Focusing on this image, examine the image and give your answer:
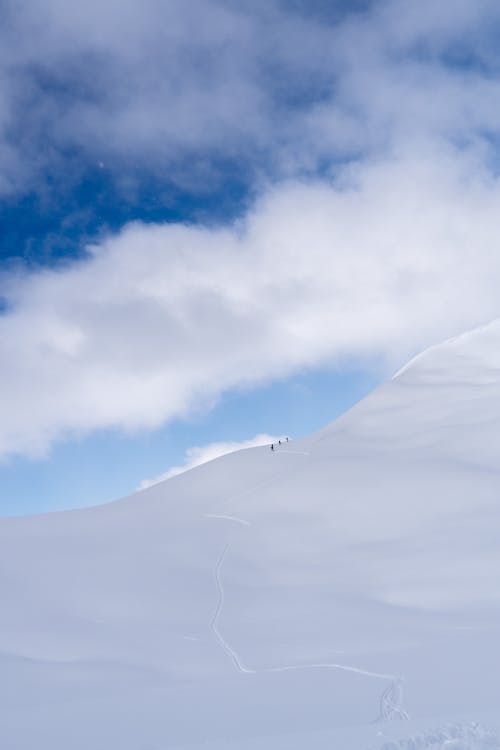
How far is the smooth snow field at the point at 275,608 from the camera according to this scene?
269 inches

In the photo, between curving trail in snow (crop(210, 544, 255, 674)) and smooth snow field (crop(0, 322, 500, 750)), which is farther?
curving trail in snow (crop(210, 544, 255, 674))

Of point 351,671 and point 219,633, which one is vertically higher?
point 219,633

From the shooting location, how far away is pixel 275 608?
11273 mm

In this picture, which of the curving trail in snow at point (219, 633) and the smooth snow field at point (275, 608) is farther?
the curving trail in snow at point (219, 633)

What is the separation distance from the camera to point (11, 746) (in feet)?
21.7

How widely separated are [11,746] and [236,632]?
14.2 ft

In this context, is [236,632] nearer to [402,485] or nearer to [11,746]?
[11,746]

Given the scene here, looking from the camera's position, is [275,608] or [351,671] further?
[275,608]

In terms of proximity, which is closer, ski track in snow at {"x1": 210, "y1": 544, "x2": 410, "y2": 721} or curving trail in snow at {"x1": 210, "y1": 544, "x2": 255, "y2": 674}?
ski track in snow at {"x1": 210, "y1": 544, "x2": 410, "y2": 721}

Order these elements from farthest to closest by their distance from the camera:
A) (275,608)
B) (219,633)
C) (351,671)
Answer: (275,608) → (219,633) → (351,671)

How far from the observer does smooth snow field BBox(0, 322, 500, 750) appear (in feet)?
22.4

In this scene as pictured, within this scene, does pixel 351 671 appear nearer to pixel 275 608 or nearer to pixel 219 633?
pixel 219 633

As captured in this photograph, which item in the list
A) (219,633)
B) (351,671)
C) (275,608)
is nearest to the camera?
(351,671)

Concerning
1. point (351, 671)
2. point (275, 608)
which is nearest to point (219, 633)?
point (275, 608)
